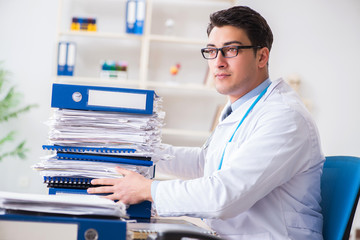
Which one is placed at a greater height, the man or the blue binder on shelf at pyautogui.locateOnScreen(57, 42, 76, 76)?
the blue binder on shelf at pyautogui.locateOnScreen(57, 42, 76, 76)

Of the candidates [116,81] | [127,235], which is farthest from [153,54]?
[127,235]

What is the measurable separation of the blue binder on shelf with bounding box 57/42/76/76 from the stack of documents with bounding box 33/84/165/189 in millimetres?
2953

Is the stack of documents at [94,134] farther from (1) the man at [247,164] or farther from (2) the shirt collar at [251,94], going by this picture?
(2) the shirt collar at [251,94]

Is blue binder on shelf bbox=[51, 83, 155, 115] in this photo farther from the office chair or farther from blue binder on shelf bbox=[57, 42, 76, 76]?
blue binder on shelf bbox=[57, 42, 76, 76]

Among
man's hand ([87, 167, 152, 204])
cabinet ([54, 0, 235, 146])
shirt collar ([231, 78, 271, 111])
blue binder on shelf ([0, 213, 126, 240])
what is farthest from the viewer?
cabinet ([54, 0, 235, 146])

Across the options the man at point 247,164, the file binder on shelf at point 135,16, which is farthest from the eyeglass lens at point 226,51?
the file binder on shelf at point 135,16

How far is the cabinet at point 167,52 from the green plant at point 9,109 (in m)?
0.59

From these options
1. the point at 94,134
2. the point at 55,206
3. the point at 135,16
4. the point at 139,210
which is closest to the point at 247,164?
the point at 139,210

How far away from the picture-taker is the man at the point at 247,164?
109 centimetres

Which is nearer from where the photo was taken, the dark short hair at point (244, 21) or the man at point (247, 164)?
the man at point (247, 164)

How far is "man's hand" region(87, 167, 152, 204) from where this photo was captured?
1.08 meters

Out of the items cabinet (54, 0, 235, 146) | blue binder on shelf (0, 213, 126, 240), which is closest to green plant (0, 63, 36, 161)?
cabinet (54, 0, 235, 146)

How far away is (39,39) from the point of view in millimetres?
4363

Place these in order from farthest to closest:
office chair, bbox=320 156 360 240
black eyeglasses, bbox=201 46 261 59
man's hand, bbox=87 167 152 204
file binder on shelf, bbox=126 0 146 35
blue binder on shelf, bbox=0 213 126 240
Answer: file binder on shelf, bbox=126 0 146 35, black eyeglasses, bbox=201 46 261 59, office chair, bbox=320 156 360 240, man's hand, bbox=87 167 152 204, blue binder on shelf, bbox=0 213 126 240
